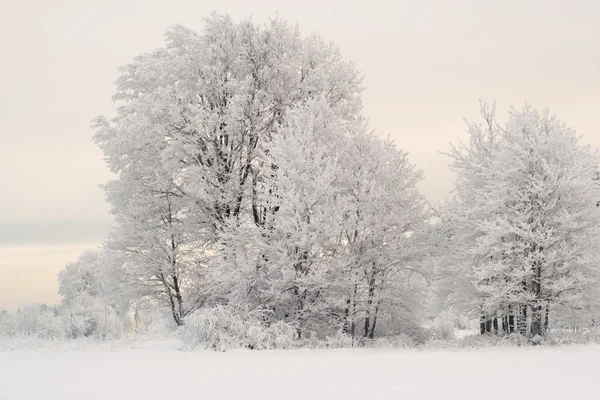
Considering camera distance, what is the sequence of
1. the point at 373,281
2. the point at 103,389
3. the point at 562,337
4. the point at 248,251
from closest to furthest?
1. the point at 103,389
2. the point at 562,337
3. the point at 248,251
4. the point at 373,281

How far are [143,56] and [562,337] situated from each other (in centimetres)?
2286

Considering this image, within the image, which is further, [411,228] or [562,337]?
[411,228]

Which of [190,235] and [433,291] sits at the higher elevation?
[190,235]

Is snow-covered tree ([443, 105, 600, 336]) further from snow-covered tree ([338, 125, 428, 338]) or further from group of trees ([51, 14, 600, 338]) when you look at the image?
snow-covered tree ([338, 125, 428, 338])

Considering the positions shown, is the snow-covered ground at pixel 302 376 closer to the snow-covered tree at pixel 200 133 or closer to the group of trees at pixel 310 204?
the group of trees at pixel 310 204

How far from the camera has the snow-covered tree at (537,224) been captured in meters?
19.8

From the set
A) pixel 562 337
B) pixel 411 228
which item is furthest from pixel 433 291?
pixel 562 337

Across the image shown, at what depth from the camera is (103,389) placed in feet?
33.1

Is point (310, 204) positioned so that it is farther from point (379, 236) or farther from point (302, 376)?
point (302, 376)

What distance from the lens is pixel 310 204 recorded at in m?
21.1

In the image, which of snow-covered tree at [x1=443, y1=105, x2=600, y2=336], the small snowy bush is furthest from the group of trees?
the small snowy bush

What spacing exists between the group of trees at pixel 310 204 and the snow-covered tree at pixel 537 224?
0.27 ft

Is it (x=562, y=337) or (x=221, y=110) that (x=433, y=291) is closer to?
(x=562, y=337)

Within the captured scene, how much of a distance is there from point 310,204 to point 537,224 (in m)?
7.94
